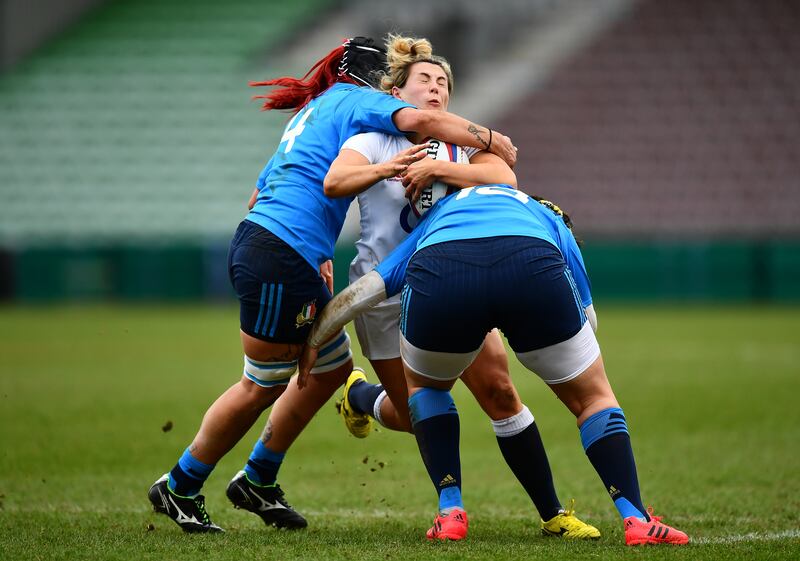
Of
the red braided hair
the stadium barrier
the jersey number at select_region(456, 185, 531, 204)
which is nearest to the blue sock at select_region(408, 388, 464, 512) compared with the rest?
the jersey number at select_region(456, 185, 531, 204)

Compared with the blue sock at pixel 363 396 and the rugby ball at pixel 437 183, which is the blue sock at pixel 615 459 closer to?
the rugby ball at pixel 437 183

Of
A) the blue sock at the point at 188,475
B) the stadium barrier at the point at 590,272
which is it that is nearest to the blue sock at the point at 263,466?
the blue sock at the point at 188,475

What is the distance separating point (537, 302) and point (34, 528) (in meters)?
2.51

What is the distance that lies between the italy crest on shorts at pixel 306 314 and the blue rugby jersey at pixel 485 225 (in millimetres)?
344

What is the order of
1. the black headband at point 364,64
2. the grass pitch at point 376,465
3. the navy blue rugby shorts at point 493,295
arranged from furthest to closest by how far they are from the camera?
the black headband at point 364,64 < the grass pitch at point 376,465 < the navy blue rugby shorts at point 493,295

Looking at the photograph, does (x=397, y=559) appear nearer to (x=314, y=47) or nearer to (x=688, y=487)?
(x=688, y=487)

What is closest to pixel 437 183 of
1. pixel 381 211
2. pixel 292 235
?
pixel 381 211

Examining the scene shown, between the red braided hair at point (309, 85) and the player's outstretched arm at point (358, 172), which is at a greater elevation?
the red braided hair at point (309, 85)

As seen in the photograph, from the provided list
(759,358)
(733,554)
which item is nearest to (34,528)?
(733,554)

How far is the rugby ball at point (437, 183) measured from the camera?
15.5ft

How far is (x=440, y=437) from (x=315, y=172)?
1229mm

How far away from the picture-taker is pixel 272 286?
15.6 ft

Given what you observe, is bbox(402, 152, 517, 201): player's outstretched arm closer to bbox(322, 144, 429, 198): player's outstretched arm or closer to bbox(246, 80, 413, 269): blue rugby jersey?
bbox(322, 144, 429, 198): player's outstretched arm

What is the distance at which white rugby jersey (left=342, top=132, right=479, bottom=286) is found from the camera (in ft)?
15.6
